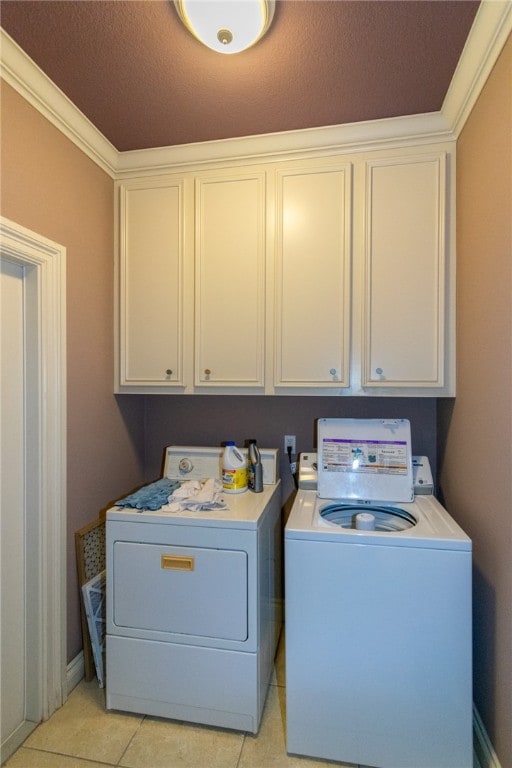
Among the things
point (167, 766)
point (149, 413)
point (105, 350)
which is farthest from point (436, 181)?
point (167, 766)

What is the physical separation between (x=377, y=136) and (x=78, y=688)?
2.93 m

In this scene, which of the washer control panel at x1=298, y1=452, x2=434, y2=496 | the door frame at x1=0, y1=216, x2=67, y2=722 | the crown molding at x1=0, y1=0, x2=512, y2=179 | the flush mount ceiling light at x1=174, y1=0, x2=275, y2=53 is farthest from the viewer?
the washer control panel at x1=298, y1=452, x2=434, y2=496

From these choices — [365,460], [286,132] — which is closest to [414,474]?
[365,460]

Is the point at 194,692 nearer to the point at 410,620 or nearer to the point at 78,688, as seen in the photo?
the point at 78,688

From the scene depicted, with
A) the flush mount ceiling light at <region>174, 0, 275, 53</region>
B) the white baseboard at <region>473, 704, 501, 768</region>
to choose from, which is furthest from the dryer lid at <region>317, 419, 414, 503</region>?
the flush mount ceiling light at <region>174, 0, 275, 53</region>

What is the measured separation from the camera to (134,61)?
1430mm

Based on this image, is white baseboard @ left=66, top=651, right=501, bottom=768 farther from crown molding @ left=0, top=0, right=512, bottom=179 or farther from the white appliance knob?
crown molding @ left=0, top=0, right=512, bottom=179

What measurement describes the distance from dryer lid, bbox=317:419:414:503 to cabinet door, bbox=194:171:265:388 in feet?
1.58

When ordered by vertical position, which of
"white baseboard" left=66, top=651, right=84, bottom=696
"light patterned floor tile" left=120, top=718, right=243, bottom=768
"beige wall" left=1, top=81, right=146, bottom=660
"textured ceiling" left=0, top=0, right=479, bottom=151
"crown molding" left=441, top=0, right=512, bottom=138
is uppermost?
"textured ceiling" left=0, top=0, right=479, bottom=151

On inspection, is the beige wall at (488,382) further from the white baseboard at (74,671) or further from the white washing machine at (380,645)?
the white baseboard at (74,671)

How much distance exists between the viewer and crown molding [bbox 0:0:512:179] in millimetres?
1315

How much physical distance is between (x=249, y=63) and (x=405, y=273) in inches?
41.6

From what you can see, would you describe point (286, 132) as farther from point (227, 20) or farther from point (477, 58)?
point (477, 58)

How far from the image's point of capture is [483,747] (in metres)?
1.40
